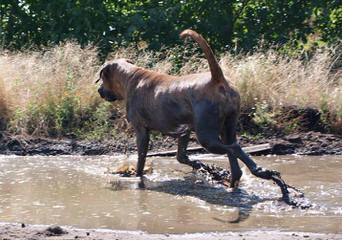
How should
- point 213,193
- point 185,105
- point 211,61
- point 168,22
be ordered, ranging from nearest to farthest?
point 211,61
point 213,193
point 185,105
point 168,22

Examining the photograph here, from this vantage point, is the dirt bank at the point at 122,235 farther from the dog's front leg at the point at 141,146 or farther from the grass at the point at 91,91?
the grass at the point at 91,91

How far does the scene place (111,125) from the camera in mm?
12828

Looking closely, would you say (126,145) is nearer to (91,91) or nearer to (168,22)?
(91,91)

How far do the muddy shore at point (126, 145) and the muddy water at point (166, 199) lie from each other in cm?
64

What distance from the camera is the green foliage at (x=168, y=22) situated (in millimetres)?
16953

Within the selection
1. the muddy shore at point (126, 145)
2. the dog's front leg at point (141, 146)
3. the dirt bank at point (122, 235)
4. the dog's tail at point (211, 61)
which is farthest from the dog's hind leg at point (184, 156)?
the dirt bank at point (122, 235)

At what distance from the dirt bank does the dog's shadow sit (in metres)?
0.68

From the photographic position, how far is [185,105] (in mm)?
9086

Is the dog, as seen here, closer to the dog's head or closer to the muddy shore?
the dog's head

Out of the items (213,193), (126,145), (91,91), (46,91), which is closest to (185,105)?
(213,193)

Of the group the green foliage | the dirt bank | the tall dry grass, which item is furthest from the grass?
the dirt bank

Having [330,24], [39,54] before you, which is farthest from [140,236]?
[330,24]

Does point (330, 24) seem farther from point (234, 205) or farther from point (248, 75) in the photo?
point (234, 205)

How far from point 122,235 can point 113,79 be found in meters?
4.02
